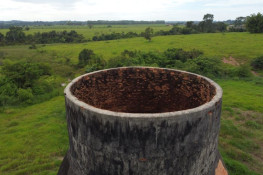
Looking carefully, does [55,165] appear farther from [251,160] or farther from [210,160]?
[251,160]

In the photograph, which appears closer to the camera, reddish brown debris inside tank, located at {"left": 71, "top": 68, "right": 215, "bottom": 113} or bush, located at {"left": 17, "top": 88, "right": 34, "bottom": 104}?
reddish brown debris inside tank, located at {"left": 71, "top": 68, "right": 215, "bottom": 113}

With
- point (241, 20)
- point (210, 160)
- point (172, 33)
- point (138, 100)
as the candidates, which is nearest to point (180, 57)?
point (138, 100)

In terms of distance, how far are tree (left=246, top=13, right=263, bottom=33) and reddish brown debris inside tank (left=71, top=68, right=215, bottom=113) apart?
4138 centimetres

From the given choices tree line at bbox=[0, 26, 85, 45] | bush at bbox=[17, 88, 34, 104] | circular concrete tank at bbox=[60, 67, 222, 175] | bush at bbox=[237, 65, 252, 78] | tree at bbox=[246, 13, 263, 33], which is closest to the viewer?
circular concrete tank at bbox=[60, 67, 222, 175]

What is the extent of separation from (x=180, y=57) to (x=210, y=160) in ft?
55.3

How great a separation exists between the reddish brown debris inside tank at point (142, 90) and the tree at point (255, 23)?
41380 millimetres

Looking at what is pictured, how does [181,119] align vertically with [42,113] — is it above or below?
above

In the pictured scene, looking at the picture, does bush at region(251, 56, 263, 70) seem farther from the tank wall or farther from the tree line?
the tree line

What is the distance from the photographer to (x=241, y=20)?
205 feet

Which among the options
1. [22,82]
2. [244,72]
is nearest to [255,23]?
[244,72]

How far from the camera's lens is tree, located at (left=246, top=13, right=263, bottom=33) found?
38094 mm

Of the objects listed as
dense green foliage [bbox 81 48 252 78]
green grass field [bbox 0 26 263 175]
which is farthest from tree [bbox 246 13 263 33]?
green grass field [bbox 0 26 263 175]

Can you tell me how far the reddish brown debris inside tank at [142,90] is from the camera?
468 cm

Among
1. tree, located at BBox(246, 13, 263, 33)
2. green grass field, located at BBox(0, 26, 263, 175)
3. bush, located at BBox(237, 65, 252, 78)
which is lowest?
green grass field, located at BBox(0, 26, 263, 175)
